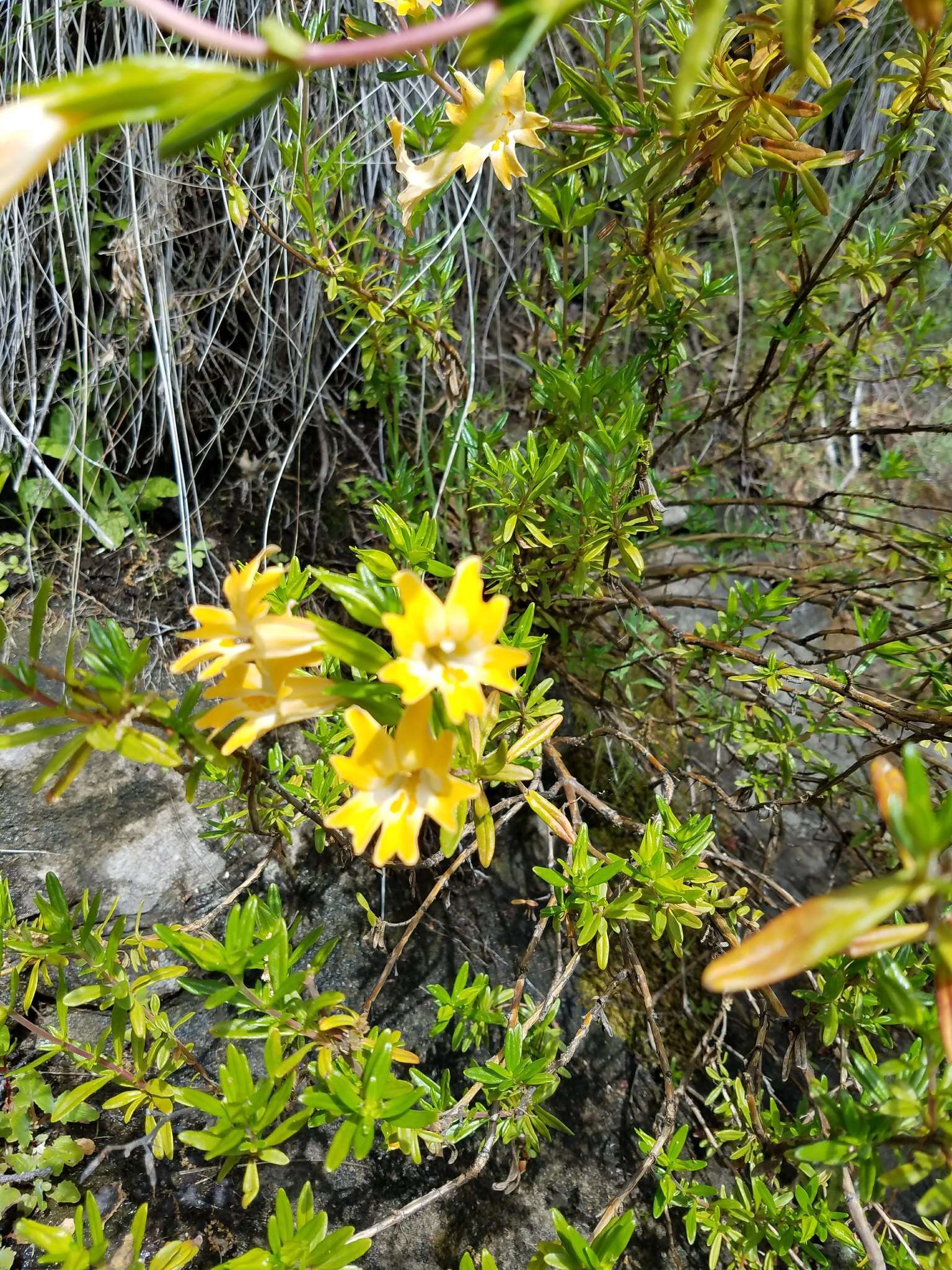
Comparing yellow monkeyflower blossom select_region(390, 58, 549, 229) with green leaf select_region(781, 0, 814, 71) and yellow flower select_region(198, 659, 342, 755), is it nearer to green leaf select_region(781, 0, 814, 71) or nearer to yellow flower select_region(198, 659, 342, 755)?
green leaf select_region(781, 0, 814, 71)

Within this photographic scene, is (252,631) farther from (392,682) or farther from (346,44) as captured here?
(346,44)

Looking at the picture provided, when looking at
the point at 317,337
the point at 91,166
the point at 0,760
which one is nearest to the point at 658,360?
the point at 317,337

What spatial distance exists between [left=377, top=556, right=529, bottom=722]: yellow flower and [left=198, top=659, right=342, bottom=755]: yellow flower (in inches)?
4.4

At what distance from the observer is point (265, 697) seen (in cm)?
76

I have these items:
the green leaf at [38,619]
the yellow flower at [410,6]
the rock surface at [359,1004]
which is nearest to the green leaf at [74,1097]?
the rock surface at [359,1004]

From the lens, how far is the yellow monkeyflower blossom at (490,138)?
116cm

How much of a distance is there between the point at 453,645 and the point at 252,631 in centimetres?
20

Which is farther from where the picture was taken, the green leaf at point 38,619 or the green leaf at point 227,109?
the green leaf at point 38,619

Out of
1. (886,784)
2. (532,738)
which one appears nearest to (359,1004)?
(532,738)

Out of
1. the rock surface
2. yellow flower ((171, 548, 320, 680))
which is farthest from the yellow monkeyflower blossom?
the rock surface

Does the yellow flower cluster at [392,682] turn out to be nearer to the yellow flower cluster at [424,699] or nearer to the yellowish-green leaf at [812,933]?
the yellow flower cluster at [424,699]

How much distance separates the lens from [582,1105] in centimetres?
149

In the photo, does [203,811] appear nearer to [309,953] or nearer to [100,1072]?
[309,953]

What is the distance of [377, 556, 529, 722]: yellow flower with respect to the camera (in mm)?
661
